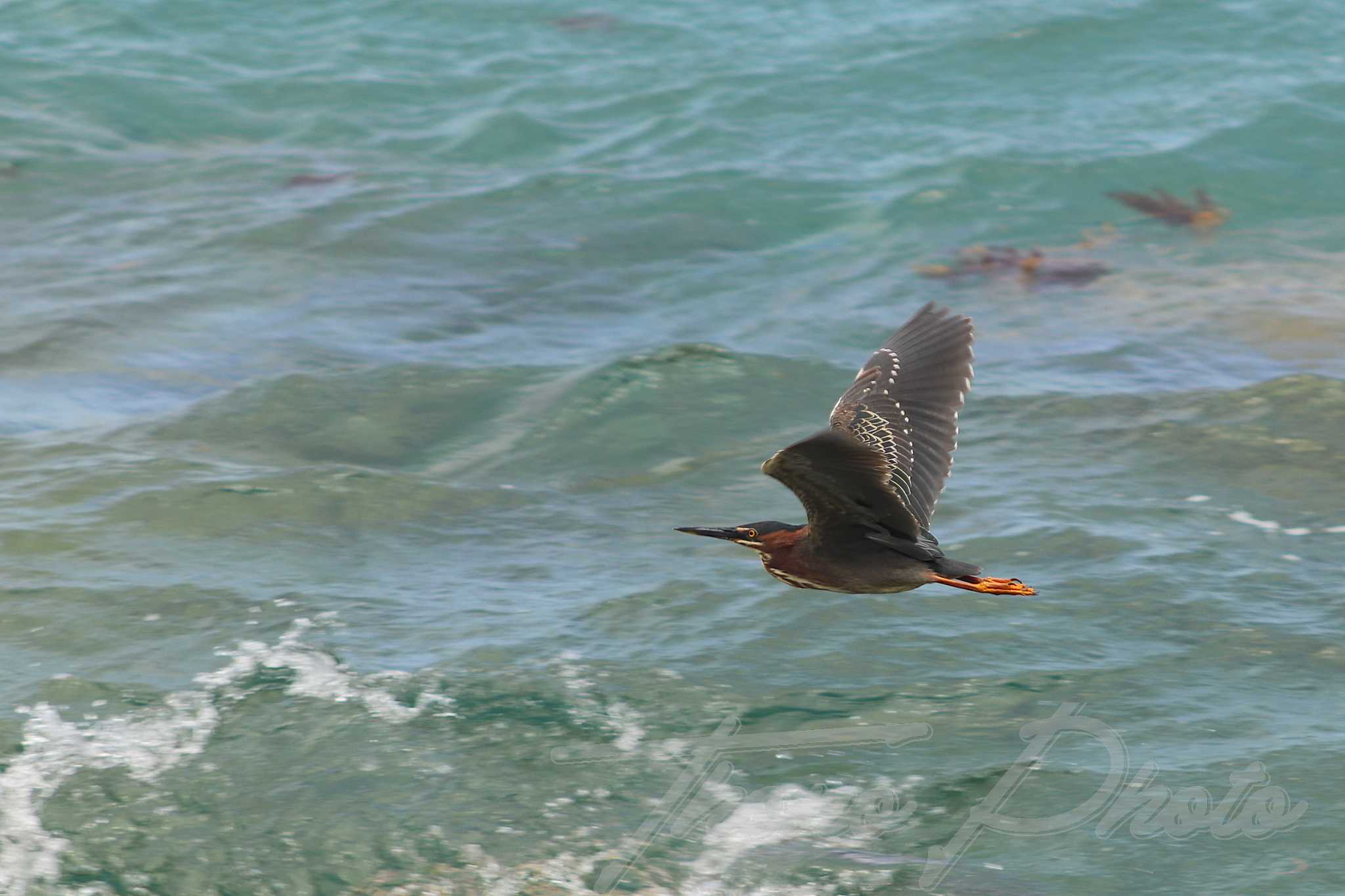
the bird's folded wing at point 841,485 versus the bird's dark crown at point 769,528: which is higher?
the bird's folded wing at point 841,485

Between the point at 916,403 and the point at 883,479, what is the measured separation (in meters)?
1.16

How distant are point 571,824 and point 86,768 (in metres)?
1.79

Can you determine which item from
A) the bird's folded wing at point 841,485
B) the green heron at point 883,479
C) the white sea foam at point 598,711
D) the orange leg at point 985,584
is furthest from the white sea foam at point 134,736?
the orange leg at point 985,584

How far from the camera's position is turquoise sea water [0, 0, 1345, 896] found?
17.0 ft

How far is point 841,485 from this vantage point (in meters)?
4.55

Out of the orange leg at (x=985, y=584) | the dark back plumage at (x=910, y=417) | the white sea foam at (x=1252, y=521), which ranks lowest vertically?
the white sea foam at (x=1252, y=521)

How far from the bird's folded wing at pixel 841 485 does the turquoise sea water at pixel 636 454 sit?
41.4 inches

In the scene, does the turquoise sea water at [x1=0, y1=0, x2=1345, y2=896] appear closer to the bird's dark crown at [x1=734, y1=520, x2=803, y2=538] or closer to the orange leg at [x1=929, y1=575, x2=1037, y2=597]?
the orange leg at [x1=929, y1=575, x2=1037, y2=597]

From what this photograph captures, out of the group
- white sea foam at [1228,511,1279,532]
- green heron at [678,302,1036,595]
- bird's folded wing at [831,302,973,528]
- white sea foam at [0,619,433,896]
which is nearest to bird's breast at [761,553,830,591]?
green heron at [678,302,1036,595]

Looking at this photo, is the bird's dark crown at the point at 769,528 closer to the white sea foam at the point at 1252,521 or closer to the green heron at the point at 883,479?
the green heron at the point at 883,479

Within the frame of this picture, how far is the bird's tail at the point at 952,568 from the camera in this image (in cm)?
479

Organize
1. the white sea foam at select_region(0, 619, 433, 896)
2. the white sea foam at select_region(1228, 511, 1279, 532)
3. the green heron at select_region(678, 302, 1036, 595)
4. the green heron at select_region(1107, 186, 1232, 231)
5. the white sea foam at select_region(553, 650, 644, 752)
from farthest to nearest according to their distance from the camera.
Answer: the green heron at select_region(1107, 186, 1232, 231)
the white sea foam at select_region(1228, 511, 1279, 532)
the white sea foam at select_region(553, 650, 644, 752)
the white sea foam at select_region(0, 619, 433, 896)
the green heron at select_region(678, 302, 1036, 595)

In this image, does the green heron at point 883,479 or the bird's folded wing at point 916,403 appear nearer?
the green heron at point 883,479

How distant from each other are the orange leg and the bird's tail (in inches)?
1.1
